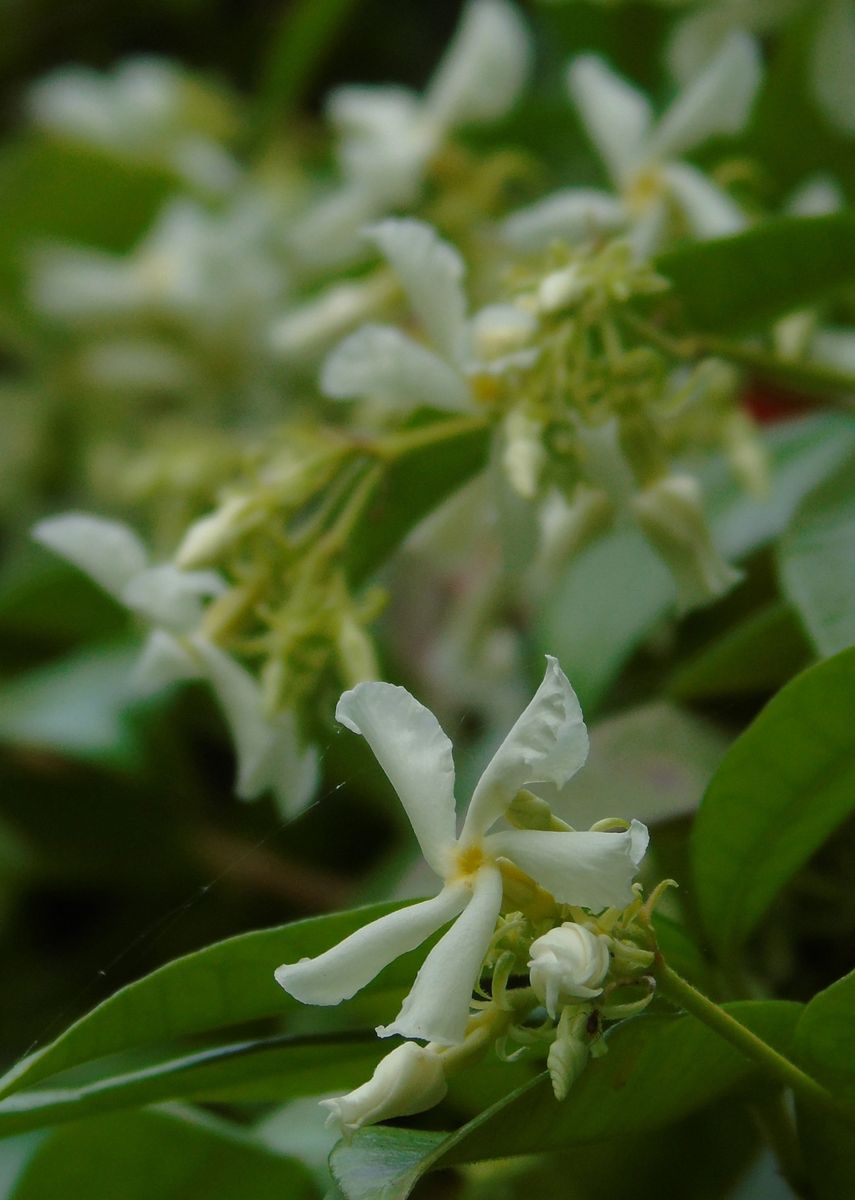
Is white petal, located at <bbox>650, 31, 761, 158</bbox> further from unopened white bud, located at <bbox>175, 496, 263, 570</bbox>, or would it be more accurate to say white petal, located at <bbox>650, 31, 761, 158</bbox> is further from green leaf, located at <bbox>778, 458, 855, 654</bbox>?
unopened white bud, located at <bbox>175, 496, 263, 570</bbox>

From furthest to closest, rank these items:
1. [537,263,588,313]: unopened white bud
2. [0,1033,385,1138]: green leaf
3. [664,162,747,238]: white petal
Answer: [664,162,747,238]: white petal, [537,263,588,313]: unopened white bud, [0,1033,385,1138]: green leaf

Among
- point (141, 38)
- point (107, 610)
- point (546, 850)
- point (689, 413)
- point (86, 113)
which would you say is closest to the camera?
point (546, 850)

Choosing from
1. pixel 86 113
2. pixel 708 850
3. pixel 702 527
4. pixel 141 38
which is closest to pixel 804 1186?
pixel 708 850

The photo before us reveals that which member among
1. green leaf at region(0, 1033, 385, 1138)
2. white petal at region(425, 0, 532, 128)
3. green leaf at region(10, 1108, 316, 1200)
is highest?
white petal at region(425, 0, 532, 128)

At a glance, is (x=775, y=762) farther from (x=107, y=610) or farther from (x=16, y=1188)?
(x=107, y=610)

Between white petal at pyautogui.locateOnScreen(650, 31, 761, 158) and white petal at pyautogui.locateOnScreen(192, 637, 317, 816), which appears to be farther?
white petal at pyautogui.locateOnScreen(650, 31, 761, 158)

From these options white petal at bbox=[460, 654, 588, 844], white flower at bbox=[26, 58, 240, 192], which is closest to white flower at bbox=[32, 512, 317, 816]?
white petal at bbox=[460, 654, 588, 844]
